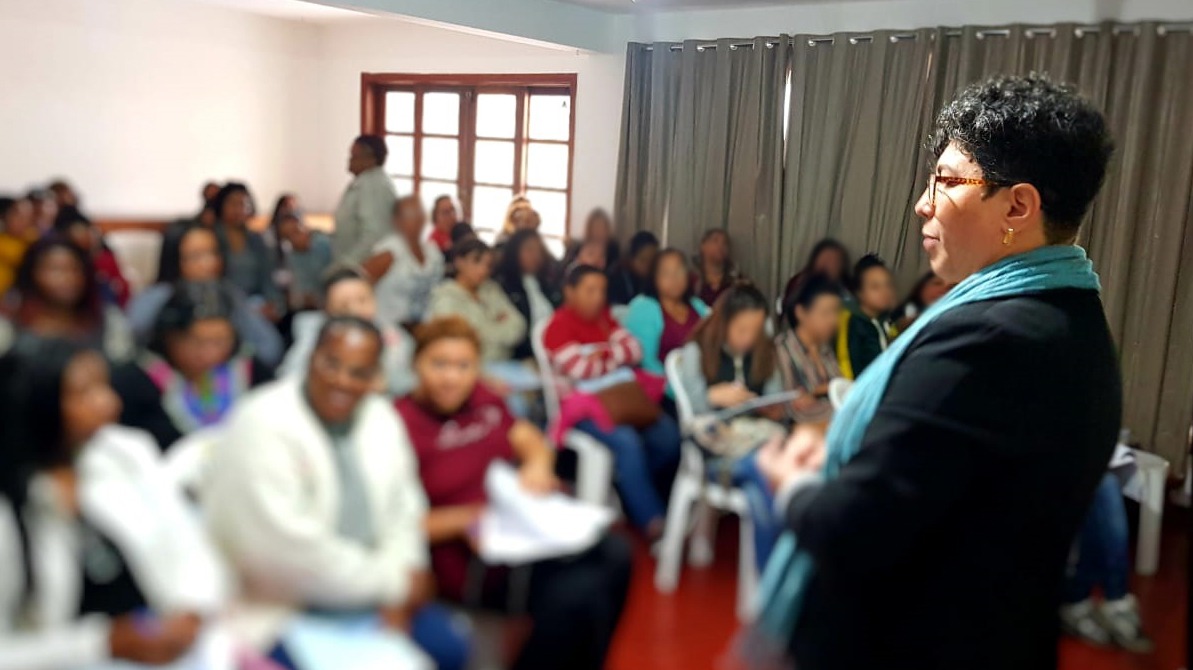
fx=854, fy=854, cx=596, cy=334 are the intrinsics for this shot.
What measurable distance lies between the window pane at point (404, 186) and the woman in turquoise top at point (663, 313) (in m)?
Result: 0.40

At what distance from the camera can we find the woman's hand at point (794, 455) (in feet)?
4.00

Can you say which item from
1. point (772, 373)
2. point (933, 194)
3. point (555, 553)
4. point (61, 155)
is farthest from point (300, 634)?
point (933, 194)

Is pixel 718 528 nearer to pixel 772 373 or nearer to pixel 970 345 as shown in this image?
pixel 772 373

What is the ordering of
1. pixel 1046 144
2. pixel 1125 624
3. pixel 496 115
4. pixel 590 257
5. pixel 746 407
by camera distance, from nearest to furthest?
pixel 1046 144 → pixel 496 115 → pixel 590 257 → pixel 746 407 → pixel 1125 624

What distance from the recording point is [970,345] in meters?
1.01

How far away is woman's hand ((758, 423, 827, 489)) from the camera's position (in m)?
1.22

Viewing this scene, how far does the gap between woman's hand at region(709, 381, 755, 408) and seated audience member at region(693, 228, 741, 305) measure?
14 cm

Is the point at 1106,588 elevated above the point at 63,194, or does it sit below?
below

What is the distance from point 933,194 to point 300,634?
0.98 metres

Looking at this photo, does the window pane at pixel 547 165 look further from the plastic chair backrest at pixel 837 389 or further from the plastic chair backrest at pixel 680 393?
the plastic chair backrest at pixel 837 389

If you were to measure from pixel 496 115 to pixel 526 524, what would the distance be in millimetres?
563

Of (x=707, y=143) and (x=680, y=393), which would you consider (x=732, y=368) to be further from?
(x=707, y=143)

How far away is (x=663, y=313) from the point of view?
1.37 meters

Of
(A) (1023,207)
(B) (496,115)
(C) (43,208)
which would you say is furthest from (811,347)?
(C) (43,208)
